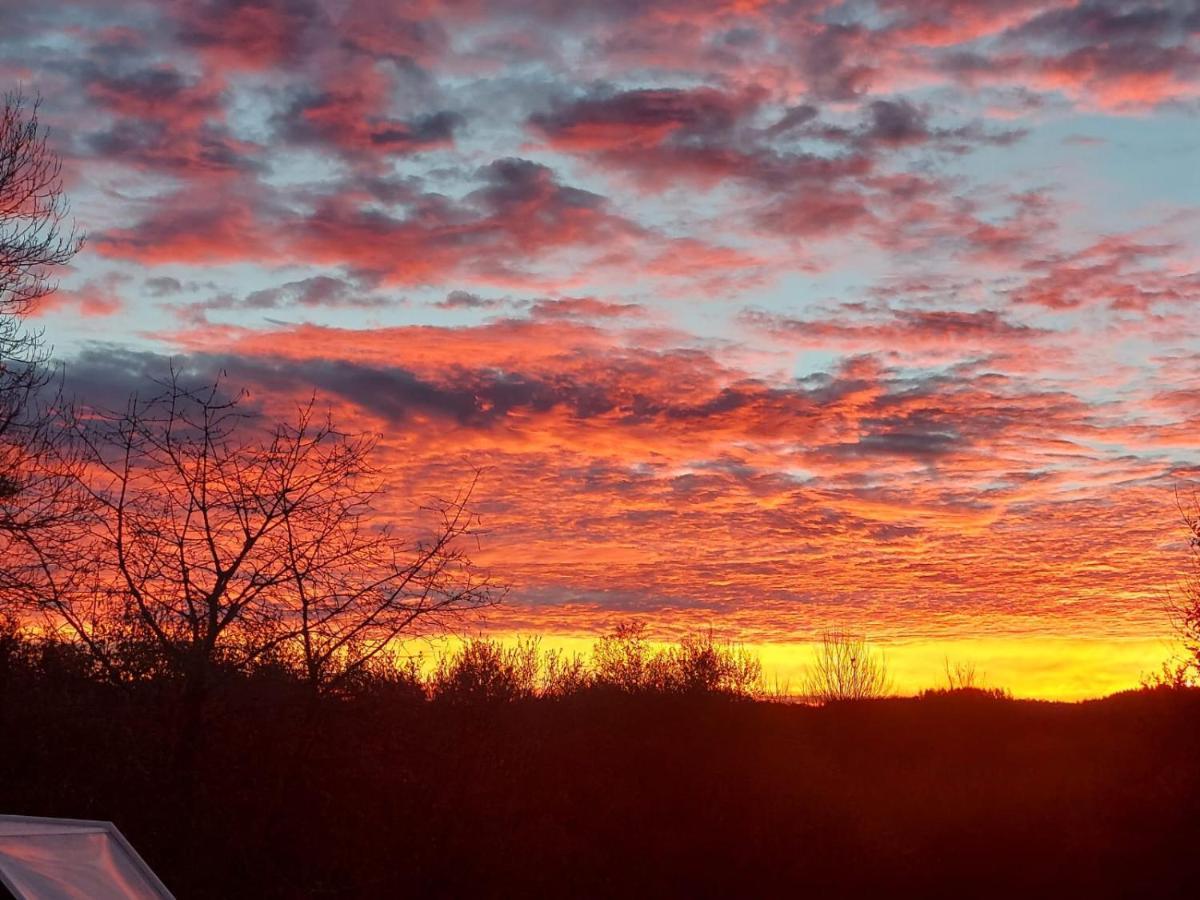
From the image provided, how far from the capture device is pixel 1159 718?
2478 cm

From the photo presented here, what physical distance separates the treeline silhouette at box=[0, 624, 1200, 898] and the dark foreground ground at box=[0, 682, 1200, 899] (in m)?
0.03

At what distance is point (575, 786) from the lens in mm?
19578

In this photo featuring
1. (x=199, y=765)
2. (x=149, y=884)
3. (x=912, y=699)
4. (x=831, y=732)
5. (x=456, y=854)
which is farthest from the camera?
(x=912, y=699)

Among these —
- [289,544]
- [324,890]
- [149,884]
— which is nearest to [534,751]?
[324,890]

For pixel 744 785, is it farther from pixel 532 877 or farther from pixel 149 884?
pixel 149 884

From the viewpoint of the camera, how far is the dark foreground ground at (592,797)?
13.0 meters

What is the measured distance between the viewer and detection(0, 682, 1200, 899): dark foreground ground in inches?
514

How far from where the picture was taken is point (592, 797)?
63.4 feet

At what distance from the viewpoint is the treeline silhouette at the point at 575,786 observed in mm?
13078

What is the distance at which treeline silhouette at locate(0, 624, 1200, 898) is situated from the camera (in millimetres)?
13078

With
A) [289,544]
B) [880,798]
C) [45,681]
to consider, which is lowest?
[880,798]

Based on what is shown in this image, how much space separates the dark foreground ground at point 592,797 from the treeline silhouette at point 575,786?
0.03 metres

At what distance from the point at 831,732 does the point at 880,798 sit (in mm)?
8799

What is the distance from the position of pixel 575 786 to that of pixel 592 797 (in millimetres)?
397
